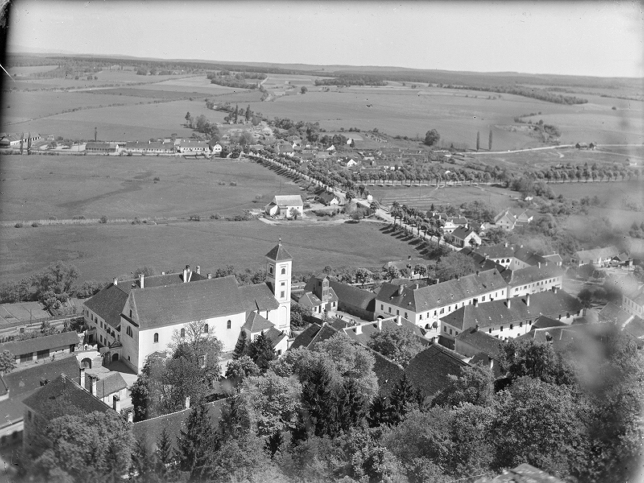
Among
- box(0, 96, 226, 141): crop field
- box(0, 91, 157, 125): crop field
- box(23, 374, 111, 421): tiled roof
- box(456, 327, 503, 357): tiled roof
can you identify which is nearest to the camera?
box(23, 374, 111, 421): tiled roof

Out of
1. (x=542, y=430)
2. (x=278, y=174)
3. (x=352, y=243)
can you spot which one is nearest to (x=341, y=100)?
(x=278, y=174)

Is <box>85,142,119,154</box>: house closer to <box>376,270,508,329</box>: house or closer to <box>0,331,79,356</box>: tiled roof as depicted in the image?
<box>376,270,508,329</box>: house

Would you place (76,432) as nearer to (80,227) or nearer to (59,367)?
(59,367)

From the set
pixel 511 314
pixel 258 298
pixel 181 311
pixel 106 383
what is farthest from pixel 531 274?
pixel 106 383

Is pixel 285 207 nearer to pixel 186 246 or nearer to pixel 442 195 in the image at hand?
pixel 186 246

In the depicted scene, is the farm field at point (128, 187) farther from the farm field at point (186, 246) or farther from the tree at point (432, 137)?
the tree at point (432, 137)

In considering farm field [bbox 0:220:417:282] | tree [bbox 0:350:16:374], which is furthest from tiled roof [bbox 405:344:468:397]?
farm field [bbox 0:220:417:282]
